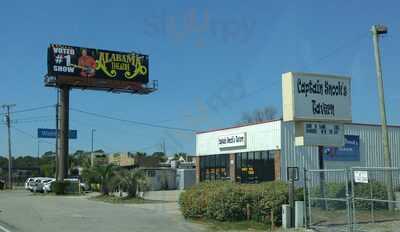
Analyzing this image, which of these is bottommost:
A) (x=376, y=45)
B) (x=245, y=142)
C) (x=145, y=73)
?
(x=245, y=142)

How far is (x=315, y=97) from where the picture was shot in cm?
2197

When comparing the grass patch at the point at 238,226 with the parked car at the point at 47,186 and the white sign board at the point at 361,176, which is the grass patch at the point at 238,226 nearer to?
the white sign board at the point at 361,176

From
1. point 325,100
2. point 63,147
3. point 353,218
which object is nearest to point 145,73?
point 63,147

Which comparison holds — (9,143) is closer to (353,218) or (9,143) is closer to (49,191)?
(49,191)

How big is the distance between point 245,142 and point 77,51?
84.9 ft

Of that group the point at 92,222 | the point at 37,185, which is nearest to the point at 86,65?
the point at 37,185

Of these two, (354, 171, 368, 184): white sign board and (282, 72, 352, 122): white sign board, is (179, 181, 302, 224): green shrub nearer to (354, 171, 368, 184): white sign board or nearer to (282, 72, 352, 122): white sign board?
(282, 72, 352, 122): white sign board

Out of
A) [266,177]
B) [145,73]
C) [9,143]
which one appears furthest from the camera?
[9,143]

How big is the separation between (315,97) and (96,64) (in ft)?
152

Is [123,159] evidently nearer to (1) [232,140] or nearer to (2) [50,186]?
(2) [50,186]

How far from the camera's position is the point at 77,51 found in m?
64.0

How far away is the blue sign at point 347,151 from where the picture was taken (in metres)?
43.5

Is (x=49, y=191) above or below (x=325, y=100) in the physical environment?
below

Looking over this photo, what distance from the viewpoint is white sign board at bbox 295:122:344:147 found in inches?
849
